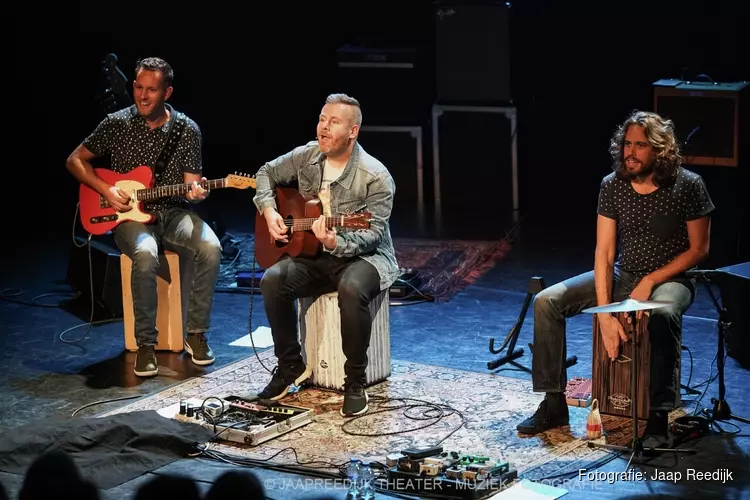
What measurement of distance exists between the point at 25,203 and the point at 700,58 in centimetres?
550

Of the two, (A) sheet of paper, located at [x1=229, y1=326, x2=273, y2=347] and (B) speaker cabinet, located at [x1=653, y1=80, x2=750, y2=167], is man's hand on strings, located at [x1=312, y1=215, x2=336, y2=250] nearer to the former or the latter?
(A) sheet of paper, located at [x1=229, y1=326, x2=273, y2=347]

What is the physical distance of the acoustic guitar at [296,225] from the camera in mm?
6008

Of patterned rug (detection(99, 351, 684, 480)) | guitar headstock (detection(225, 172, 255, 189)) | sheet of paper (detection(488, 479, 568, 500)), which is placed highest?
guitar headstock (detection(225, 172, 255, 189))

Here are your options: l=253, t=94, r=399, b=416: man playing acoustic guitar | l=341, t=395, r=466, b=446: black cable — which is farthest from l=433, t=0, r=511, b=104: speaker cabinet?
l=341, t=395, r=466, b=446: black cable

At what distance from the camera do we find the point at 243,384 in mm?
6449

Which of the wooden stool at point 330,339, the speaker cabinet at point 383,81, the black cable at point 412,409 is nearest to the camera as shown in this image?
the black cable at point 412,409

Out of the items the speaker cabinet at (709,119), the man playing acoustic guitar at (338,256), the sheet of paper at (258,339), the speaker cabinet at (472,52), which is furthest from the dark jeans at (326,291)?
the speaker cabinet at (472,52)

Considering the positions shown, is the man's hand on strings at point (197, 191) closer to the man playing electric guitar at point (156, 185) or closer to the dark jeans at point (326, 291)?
the man playing electric guitar at point (156, 185)

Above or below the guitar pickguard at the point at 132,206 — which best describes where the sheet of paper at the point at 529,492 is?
below

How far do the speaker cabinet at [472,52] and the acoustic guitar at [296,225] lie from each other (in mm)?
4209

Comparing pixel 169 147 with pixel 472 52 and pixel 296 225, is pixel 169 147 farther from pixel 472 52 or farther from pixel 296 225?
pixel 472 52

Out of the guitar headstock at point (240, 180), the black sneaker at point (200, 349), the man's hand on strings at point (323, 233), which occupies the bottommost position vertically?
the black sneaker at point (200, 349)

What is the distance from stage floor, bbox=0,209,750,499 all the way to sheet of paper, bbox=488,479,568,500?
7cm

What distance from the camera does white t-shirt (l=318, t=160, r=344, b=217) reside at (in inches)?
241
